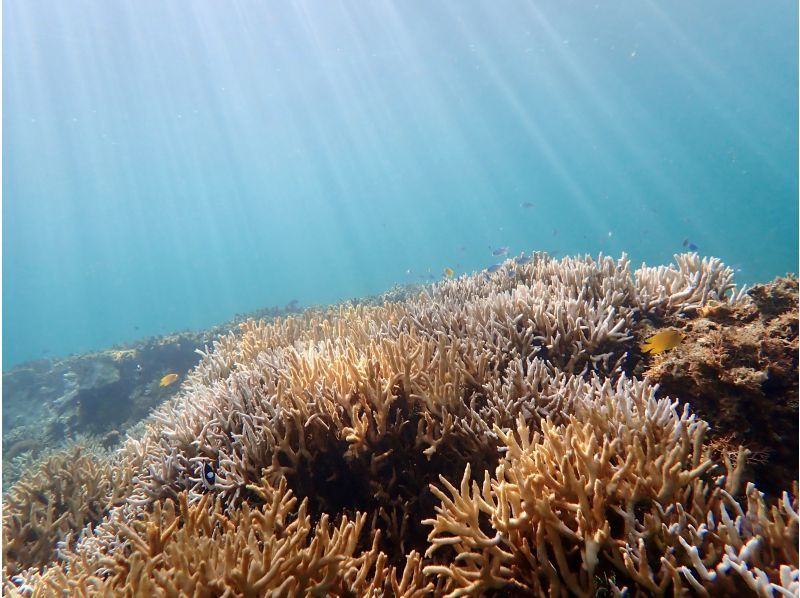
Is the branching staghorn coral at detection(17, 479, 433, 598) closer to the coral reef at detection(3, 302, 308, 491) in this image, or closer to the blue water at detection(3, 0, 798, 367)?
the coral reef at detection(3, 302, 308, 491)

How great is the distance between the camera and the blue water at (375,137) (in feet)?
128

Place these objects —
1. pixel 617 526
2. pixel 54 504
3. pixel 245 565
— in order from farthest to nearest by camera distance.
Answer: pixel 54 504 < pixel 617 526 < pixel 245 565

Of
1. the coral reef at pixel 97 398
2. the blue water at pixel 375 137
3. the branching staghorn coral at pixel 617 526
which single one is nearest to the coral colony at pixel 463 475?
the branching staghorn coral at pixel 617 526

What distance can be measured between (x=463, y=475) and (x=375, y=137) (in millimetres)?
94483

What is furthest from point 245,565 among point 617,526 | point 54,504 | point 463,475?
Result: point 54,504

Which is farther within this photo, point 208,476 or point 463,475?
point 208,476

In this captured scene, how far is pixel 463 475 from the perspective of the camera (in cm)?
270

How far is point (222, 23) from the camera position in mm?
38906

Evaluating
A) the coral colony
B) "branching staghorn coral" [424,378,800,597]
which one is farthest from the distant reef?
"branching staghorn coral" [424,378,800,597]

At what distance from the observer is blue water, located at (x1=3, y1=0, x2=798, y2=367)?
38938 millimetres

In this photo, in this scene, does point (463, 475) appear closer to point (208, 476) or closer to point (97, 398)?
point (208, 476)

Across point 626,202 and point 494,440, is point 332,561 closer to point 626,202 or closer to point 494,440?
point 494,440

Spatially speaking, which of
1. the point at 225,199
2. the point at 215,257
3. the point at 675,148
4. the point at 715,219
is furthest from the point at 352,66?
the point at 215,257

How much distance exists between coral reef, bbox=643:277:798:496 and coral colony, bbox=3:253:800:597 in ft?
0.07
